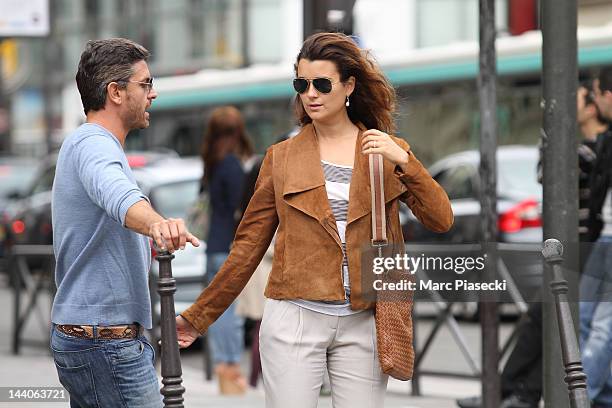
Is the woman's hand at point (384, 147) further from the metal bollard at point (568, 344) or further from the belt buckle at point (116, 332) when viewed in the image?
the belt buckle at point (116, 332)

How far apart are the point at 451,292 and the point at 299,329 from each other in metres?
1.05

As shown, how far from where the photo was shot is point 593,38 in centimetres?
1467

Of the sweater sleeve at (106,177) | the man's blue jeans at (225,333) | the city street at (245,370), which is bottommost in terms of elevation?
the city street at (245,370)

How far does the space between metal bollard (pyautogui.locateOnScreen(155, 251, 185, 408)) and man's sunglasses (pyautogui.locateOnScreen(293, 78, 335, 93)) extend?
0.80 meters

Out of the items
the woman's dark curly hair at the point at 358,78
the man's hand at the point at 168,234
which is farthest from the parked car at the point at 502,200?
the man's hand at the point at 168,234

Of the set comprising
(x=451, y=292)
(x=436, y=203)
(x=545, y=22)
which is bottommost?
(x=451, y=292)

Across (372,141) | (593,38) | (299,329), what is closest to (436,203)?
(372,141)

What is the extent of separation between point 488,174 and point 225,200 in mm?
2599

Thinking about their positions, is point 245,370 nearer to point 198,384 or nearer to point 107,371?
point 198,384

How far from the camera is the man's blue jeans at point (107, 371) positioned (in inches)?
159

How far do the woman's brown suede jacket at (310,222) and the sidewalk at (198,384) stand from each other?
1.75 m

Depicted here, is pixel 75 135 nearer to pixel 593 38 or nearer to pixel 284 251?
pixel 284 251

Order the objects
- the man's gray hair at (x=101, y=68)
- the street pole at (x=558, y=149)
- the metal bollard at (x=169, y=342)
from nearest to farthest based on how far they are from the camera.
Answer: the metal bollard at (x=169, y=342), the man's gray hair at (x=101, y=68), the street pole at (x=558, y=149)

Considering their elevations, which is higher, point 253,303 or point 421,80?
point 421,80
